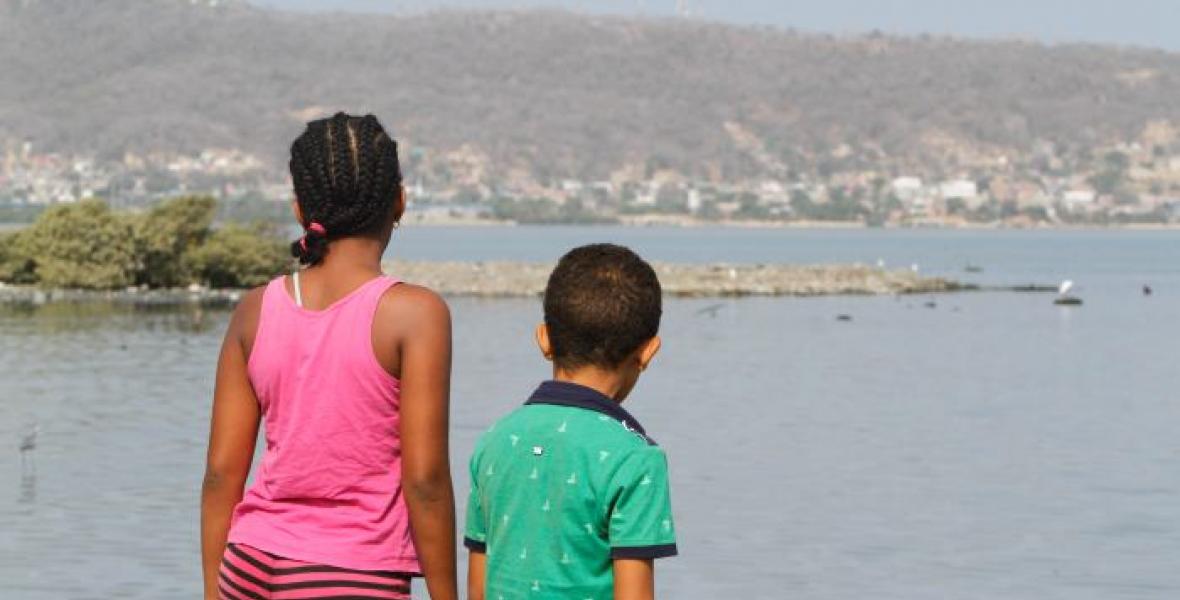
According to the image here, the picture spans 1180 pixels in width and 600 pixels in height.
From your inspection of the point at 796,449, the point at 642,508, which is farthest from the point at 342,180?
the point at 796,449

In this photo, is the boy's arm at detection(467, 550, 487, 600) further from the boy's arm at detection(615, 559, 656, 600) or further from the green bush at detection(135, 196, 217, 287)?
the green bush at detection(135, 196, 217, 287)

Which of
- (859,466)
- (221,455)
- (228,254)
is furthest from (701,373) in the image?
(221,455)

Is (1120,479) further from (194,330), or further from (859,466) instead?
(194,330)

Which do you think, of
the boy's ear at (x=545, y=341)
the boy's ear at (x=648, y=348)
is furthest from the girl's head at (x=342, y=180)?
the boy's ear at (x=648, y=348)

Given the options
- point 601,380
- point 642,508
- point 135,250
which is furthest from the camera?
point 135,250

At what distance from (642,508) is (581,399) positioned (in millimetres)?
315

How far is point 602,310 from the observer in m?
5.01

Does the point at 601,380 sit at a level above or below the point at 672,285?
above

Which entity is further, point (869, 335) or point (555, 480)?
point (869, 335)

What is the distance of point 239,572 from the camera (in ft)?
17.4

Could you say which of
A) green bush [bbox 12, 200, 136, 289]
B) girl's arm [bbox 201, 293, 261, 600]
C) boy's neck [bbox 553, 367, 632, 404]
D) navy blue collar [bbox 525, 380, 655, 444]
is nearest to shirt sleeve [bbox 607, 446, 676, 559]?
navy blue collar [bbox 525, 380, 655, 444]

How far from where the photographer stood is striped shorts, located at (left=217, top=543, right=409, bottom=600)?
516 centimetres

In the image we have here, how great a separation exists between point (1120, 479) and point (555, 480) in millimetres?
34590

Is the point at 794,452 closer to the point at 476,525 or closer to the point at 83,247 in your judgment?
the point at 476,525
